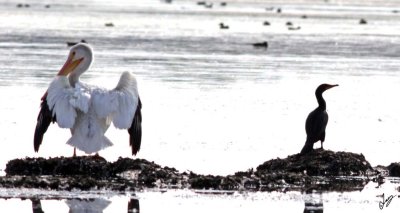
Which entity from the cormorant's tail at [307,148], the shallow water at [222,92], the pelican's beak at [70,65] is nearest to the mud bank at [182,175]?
the cormorant's tail at [307,148]

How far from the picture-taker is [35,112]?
17.5 meters

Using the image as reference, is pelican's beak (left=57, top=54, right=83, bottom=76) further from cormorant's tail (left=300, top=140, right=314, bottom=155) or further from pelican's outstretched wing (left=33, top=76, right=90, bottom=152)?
cormorant's tail (left=300, top=140, right=314, bottom=155)

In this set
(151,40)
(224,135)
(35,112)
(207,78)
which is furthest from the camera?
(151,40)

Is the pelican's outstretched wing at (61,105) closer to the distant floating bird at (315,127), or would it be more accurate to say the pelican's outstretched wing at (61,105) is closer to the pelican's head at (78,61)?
the pelican's head at (78,61)

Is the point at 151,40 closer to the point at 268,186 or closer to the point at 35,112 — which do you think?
the point at 35,112

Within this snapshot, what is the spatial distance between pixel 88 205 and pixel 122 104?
217 cm

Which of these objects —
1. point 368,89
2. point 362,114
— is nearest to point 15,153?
point 362,114

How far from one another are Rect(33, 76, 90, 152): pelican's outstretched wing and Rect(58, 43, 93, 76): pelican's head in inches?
39.4

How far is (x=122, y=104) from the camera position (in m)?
12.1

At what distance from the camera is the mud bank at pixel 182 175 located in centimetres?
1105

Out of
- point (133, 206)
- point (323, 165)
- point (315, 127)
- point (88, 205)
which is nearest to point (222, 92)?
point (315, 127)

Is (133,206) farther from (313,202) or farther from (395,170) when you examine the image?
(395,170)

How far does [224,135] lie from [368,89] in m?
8.55

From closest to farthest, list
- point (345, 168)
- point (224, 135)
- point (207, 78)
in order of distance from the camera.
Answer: point (345, 168), point (224, 135), point (207, 78)
